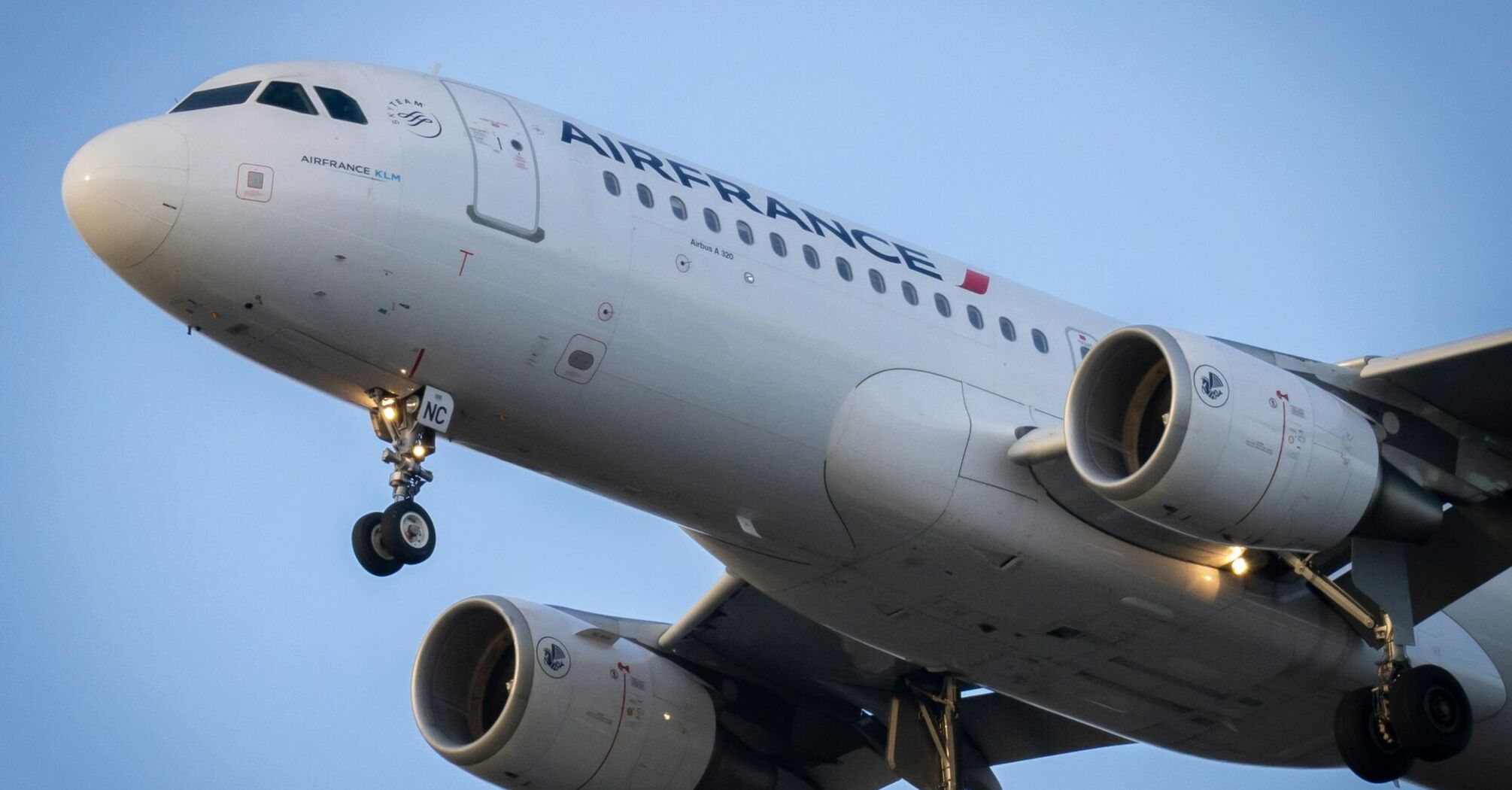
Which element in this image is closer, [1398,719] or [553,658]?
[1398,719]

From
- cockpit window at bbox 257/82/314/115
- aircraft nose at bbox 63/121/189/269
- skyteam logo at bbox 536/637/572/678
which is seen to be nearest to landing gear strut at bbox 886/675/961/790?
skyteam logo at bbox 536/637/572/678

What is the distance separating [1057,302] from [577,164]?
4977mm

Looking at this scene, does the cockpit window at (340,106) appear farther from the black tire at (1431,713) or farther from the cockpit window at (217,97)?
the black tire at (1431,713)

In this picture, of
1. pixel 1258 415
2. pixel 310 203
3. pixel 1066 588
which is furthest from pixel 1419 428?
pixel 310 203

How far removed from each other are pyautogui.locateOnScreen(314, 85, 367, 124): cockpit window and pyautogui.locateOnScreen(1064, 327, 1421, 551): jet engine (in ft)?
18.6

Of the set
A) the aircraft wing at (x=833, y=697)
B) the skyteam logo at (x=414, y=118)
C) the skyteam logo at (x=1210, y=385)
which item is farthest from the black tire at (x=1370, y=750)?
the skyteam logo at (x=414, y=118)

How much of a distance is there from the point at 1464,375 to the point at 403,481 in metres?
8.15

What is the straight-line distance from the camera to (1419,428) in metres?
16.1

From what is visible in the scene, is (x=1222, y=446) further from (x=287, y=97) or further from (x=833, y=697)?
(x=287, y=97)

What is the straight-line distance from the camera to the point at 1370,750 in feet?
51.9

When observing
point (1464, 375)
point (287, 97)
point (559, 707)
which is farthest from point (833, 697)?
point (287, 97)

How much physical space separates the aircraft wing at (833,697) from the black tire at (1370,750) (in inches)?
148

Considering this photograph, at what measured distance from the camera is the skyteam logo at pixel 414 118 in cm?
1498

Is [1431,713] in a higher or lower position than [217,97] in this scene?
lower
